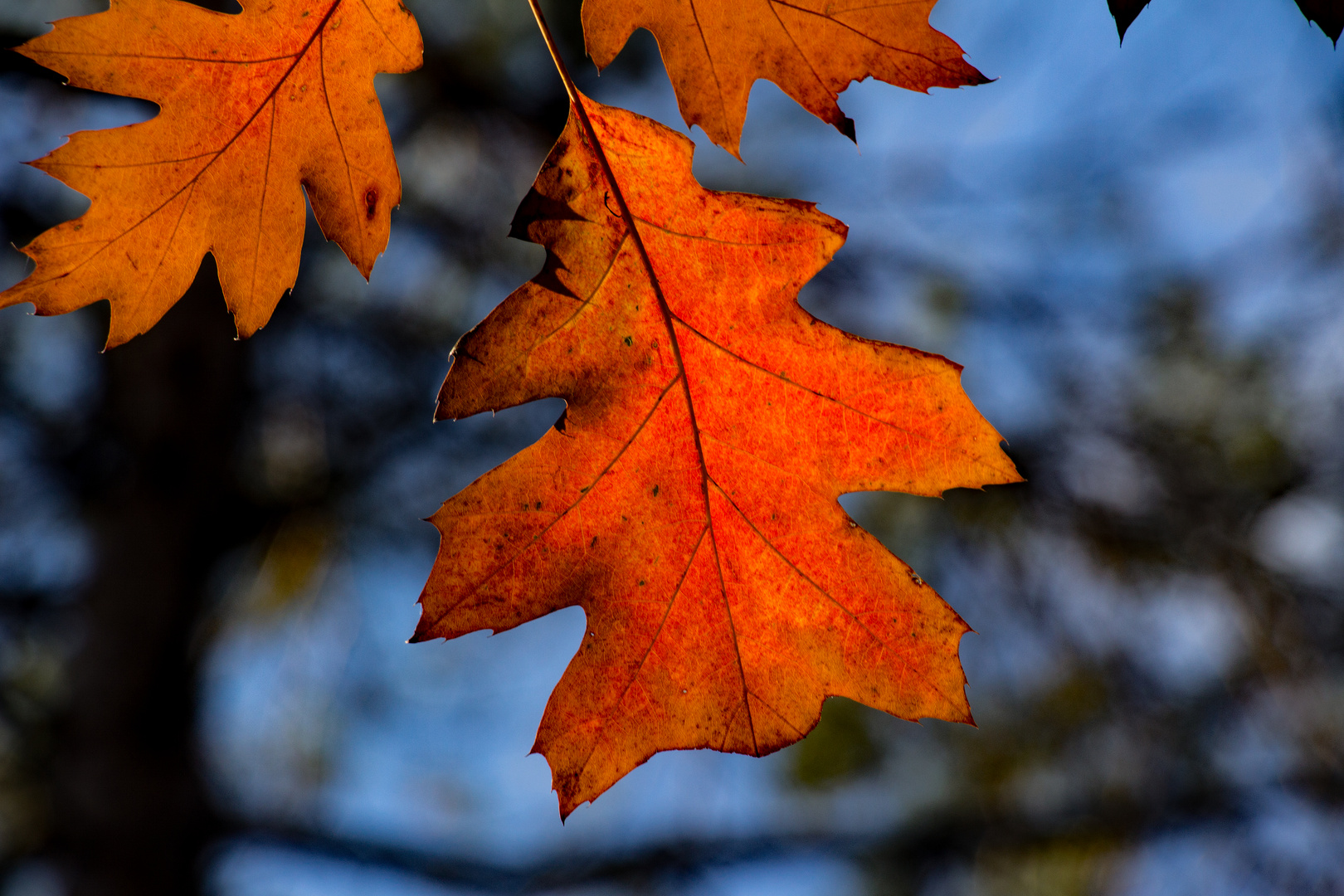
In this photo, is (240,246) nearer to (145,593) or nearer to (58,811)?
(145,593)

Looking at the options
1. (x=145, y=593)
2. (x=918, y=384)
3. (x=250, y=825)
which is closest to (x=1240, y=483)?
→ (x=918, y=384)

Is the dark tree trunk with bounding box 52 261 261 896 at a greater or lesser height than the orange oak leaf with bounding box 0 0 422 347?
lesser

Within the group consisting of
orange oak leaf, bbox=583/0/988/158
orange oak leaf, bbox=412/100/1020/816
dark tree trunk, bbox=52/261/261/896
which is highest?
orange oak leaf, bbox=583/0/988/158

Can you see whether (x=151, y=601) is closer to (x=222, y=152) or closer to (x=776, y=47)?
(x=222, y=152)

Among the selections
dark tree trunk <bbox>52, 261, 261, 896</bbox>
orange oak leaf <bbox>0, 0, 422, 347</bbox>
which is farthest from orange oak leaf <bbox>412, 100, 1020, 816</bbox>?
dark tree trunk <bbox>52, 261, 261, 896</bbox>

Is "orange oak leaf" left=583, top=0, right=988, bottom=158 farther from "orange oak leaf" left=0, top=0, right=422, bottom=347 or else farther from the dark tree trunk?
the dark tree trunk

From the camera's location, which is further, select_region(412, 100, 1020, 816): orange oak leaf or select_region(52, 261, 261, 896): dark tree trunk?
select_region(52, 261, 261, 896): dark tree trunk

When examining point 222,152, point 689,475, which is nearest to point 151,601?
point 222,152

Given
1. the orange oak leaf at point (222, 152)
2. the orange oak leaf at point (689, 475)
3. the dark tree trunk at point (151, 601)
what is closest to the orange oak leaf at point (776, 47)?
the orange oak leaf at point (689, 475)
